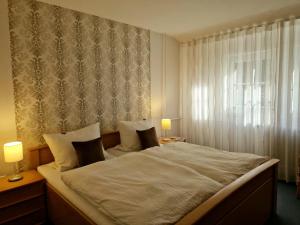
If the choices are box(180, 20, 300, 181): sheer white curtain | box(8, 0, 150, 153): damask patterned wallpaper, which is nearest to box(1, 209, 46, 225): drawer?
box(8, 0, 150, 153): damask patterned wallpaper

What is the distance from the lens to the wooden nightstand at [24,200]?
6.58 ft

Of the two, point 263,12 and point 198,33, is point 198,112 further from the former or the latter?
point 263,12

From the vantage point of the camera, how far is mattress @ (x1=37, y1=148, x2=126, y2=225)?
1461 mm

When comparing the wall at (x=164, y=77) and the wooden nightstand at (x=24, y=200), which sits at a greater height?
the wall at (x=164, y=77)

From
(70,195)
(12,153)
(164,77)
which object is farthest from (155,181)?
(164,77)

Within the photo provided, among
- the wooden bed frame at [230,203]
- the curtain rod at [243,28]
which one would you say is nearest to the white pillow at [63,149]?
the wooden bed frame at [230,203]

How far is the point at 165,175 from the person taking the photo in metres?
1.97

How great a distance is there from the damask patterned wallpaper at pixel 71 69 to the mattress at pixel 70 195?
1.39ft

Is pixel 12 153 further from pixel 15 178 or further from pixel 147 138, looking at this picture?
pixel 147 138

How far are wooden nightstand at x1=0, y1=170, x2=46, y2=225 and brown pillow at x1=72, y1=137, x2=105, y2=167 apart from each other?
1.45 feet

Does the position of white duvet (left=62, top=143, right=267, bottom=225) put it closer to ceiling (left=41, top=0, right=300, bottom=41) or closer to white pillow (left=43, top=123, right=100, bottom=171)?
white pillow (left=43, top=123, right=100, bottom=171)

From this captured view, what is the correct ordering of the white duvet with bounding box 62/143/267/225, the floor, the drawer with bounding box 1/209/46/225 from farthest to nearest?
the floor, the drawer with bounding box 1/209/46/225, the white duvet with bounding box 62/143/267/225

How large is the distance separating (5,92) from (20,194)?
3.65ft

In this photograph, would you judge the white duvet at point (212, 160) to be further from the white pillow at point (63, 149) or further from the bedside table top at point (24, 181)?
the bedside table top at point (24, 181)
